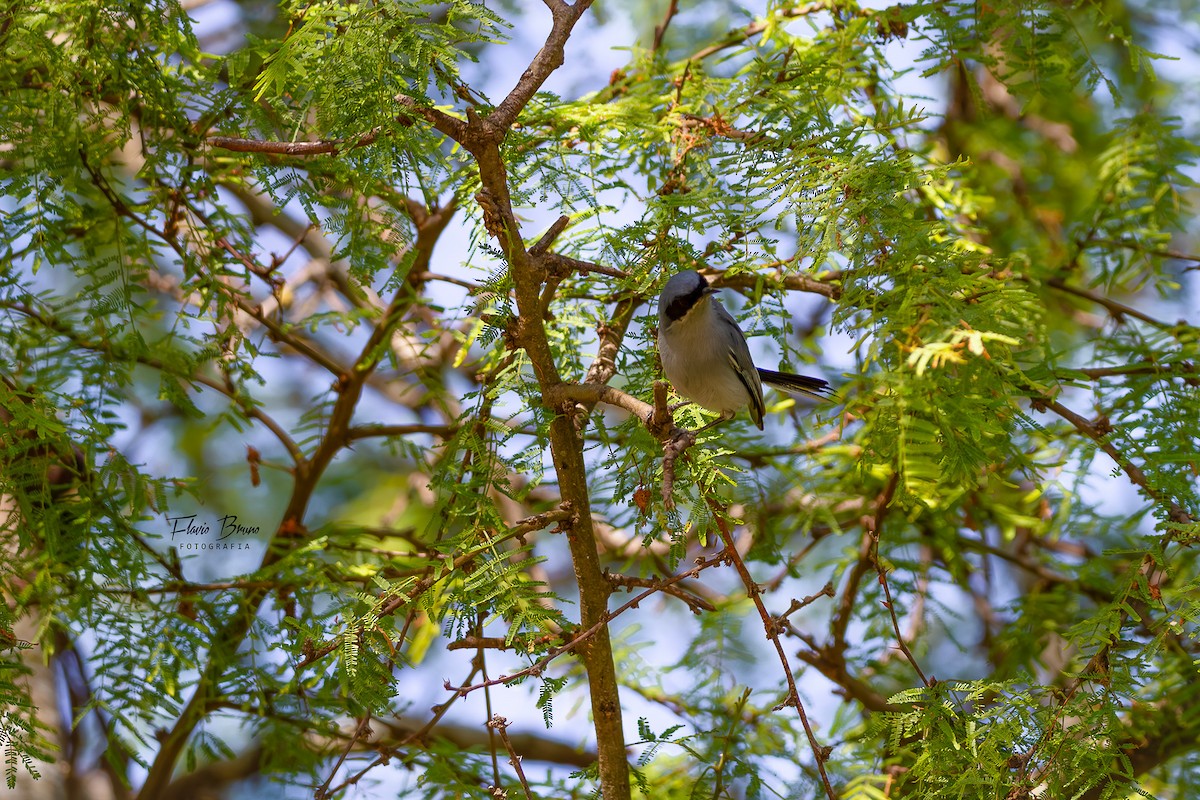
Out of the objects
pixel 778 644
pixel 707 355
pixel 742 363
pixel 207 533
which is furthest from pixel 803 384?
pixel 207 533

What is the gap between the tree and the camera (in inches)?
103

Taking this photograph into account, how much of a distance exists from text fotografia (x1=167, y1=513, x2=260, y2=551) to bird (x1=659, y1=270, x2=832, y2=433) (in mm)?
2122

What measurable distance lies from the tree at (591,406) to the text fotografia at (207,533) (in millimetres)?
30

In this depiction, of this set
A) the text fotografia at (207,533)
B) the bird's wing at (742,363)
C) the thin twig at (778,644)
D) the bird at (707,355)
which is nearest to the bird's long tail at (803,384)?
the bird at (707,355)

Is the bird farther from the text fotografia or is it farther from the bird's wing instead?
the text fotografia

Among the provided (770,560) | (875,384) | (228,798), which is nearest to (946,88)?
(770,560)

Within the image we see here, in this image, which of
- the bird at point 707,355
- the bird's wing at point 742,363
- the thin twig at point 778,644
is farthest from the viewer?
the bird's wing at point 742,363

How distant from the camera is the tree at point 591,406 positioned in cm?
262

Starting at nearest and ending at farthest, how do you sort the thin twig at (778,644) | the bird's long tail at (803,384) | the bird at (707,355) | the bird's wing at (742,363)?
the thin twig at (778,644), the bird at (707,355), the bird's wing at (742,363), the bird's long tail at (803,384)

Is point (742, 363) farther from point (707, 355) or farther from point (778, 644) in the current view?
point (778, 644)

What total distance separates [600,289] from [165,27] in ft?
5.42

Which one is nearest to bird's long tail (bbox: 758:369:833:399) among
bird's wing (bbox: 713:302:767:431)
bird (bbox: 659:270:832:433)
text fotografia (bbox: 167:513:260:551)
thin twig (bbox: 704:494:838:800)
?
bird (bbox: 659:270:832:433)

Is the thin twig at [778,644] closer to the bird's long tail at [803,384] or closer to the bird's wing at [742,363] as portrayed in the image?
the bird's wing at [742,363]

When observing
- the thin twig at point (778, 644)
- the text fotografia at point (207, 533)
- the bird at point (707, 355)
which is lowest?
the thin twig at point (778, 644)
